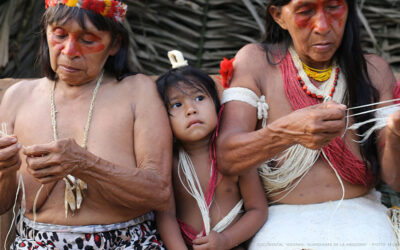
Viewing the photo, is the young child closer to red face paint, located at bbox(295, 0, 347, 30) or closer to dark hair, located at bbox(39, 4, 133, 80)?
dark hair, located at bbox(39, 4, 133, 80)

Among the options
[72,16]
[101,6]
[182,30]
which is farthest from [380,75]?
[182,30]

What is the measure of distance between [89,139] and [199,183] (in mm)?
564

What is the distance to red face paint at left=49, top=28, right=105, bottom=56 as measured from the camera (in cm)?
246

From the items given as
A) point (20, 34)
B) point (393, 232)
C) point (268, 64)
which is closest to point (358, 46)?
Result: point (268, 64)

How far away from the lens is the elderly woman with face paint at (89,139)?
2.39 m

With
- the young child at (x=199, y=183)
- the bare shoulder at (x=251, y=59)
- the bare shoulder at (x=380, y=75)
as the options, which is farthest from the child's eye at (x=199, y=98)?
the bare shoulder at (x=380, y=75)

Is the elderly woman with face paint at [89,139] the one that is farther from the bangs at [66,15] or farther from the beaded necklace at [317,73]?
the beaded necklace at [317,73]

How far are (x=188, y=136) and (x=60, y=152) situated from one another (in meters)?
0.66

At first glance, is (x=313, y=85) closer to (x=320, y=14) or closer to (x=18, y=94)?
(x=320, y=14)

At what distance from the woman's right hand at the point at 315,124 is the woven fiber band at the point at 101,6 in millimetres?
917

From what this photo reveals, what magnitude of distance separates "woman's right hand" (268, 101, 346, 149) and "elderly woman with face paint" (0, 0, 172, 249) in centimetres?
57

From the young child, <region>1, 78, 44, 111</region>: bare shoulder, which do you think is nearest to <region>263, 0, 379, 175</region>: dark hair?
the young child

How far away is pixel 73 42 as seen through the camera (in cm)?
246

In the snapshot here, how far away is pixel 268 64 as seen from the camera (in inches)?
110
